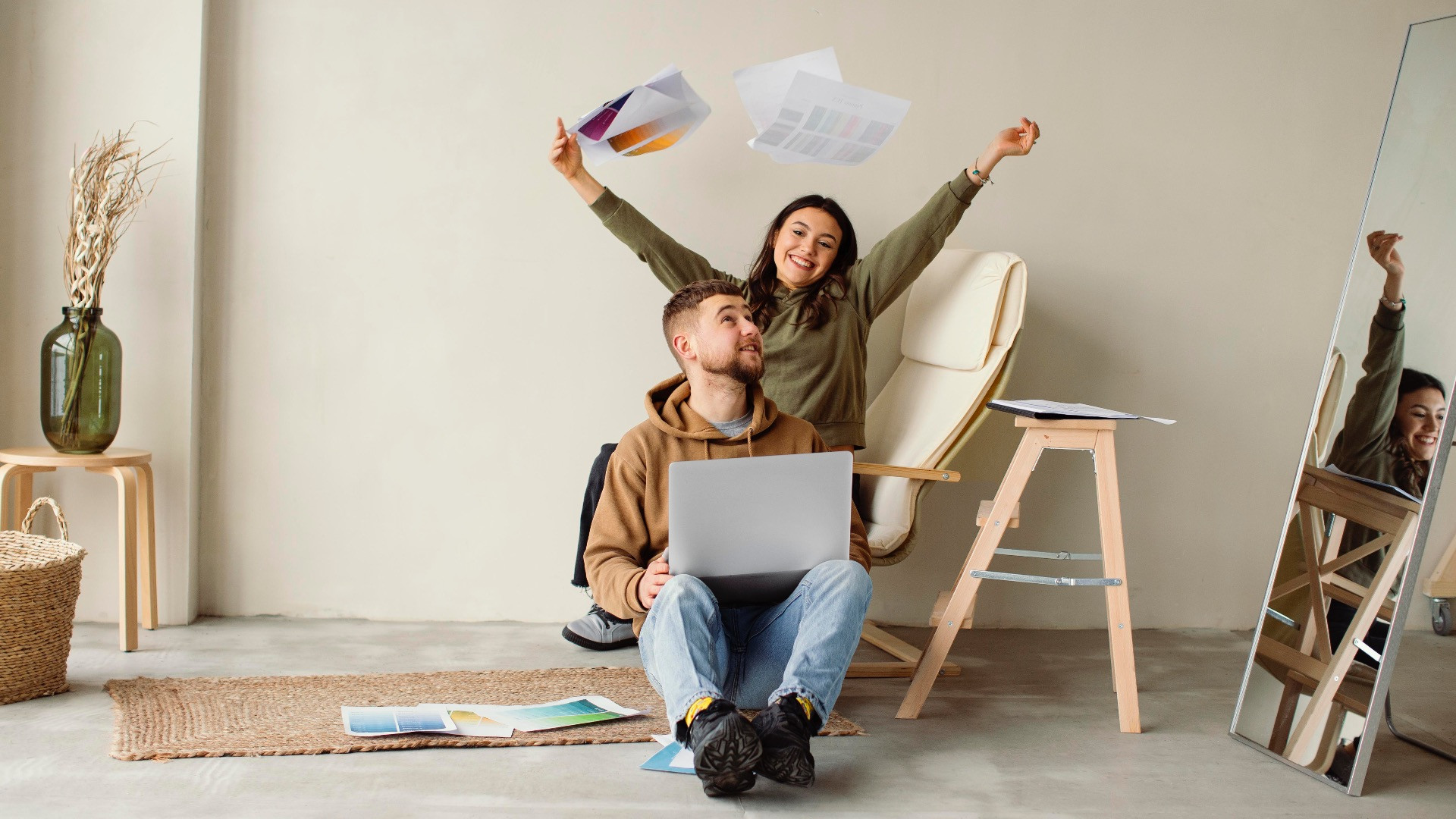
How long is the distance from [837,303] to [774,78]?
627 millimetres

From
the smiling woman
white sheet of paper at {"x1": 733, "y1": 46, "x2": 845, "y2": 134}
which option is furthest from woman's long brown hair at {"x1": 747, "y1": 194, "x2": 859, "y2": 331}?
white sheet of paper at {"x1": 733, "y1": 46, "x2": 845, "y2": 134}

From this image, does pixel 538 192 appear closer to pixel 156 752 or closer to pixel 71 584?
pixel 71 584

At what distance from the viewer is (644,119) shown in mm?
2523

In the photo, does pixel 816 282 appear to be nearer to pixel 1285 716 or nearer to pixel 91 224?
pixel 1285 716

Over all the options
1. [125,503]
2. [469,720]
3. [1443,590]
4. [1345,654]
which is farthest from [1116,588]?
[125,503]

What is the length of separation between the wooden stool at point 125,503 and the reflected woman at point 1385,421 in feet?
8.55

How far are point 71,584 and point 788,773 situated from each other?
1568 millimetres

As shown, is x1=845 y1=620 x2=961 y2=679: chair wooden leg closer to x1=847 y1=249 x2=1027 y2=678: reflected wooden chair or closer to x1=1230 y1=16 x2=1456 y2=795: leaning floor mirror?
x1=847 y1=249 x2=1027 y2=678: reflected wooden chair

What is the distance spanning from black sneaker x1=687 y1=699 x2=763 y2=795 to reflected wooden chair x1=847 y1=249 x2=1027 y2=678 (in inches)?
33.4

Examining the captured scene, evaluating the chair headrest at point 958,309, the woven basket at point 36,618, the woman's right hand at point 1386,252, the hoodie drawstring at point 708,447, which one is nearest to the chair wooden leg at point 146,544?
the woven basket at point 36,618

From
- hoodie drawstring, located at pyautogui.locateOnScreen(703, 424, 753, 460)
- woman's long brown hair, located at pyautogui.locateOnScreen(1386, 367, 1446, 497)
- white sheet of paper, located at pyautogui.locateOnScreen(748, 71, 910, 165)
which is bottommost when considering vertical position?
hoodie drawstring, located at pyautogui.locateOnScreen(703, 424, 753, 460)

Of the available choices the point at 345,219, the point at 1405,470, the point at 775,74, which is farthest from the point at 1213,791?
the point at 345,219

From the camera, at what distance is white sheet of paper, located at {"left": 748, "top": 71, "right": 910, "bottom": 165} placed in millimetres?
2318

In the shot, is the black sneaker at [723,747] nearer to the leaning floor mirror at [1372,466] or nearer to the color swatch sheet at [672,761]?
the color swatch sheet at [672,761]
